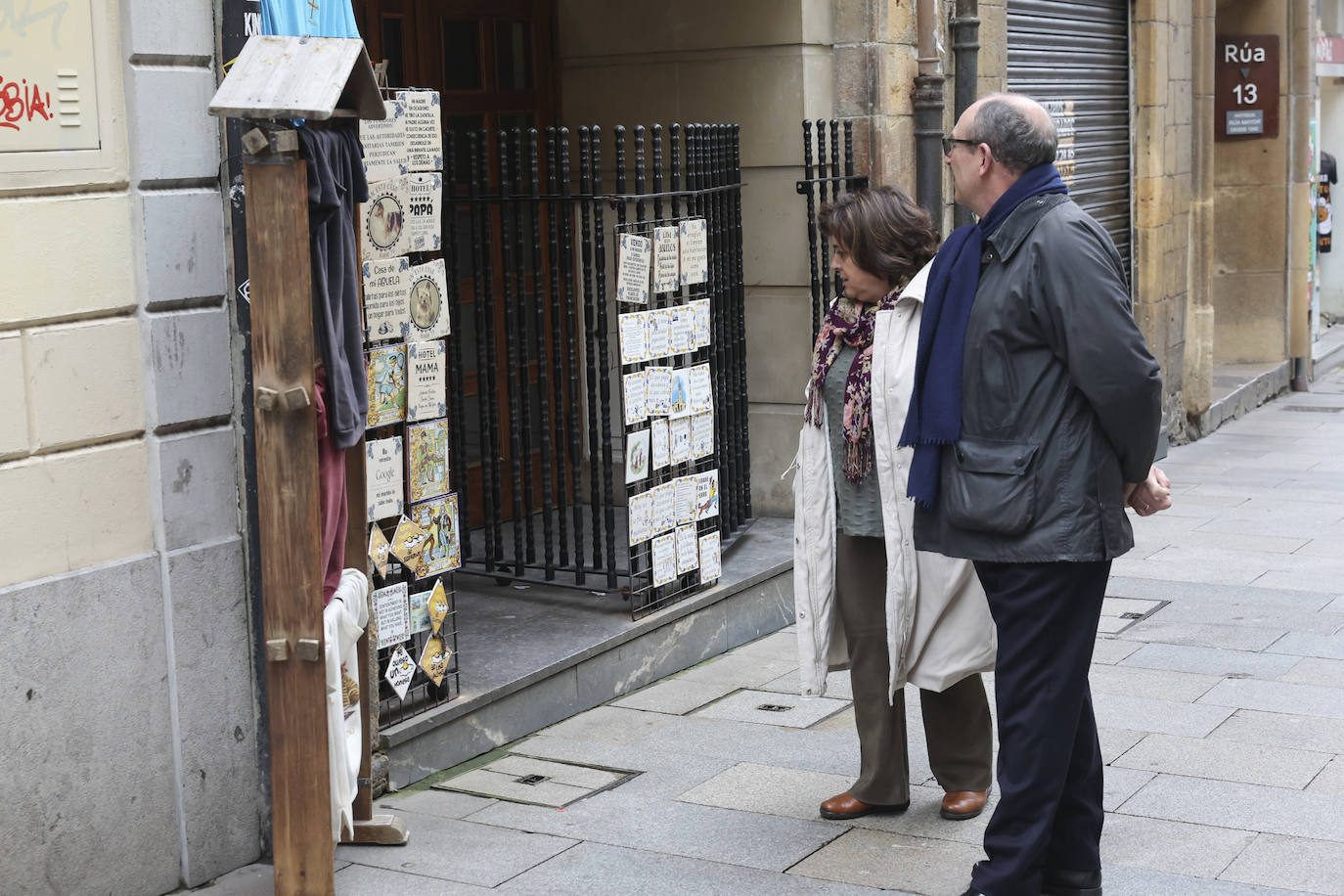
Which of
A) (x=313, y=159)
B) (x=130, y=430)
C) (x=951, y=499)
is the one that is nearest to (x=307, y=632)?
(x=130, y=430)

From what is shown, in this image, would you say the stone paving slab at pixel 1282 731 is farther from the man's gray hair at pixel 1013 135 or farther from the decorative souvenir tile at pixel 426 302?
the decorative souvenir tile at pixel 426 302

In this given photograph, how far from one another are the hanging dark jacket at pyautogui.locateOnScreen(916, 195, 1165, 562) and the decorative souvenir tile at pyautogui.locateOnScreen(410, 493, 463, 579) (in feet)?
6.41

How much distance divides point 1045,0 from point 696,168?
14.7ft

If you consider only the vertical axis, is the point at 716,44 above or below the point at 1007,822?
above

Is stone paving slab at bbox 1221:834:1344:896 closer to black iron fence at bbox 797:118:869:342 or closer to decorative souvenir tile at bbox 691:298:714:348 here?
decorative souvenir tile at bbox 691:298:714:348

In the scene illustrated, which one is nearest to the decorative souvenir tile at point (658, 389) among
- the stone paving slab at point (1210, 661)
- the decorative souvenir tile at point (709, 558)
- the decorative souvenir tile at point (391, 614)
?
the decorative souvenir tile at point (709, 558)

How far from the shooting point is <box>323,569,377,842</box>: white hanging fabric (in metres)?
4.15

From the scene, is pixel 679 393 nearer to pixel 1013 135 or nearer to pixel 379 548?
pixel 379 548

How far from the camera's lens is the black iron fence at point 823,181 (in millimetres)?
7504

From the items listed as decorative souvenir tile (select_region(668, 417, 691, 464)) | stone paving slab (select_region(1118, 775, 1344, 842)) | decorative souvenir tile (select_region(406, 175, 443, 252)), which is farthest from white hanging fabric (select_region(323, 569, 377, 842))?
stone paving slab (select_region(1118, 775, 1344, 842))

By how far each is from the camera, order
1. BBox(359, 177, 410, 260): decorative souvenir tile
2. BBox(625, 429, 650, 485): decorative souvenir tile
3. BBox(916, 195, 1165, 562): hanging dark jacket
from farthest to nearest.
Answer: BBox(625, 429, 650, 485): decorative souvenir tile → BBox(359, 177, 410, 260): decorative souvenir tile → BBox(916, 195, 1165, 562): hanging dark jacket

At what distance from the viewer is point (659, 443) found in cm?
633

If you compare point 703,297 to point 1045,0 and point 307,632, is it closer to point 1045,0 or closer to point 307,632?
point 307,632

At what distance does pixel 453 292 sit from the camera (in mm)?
7043
